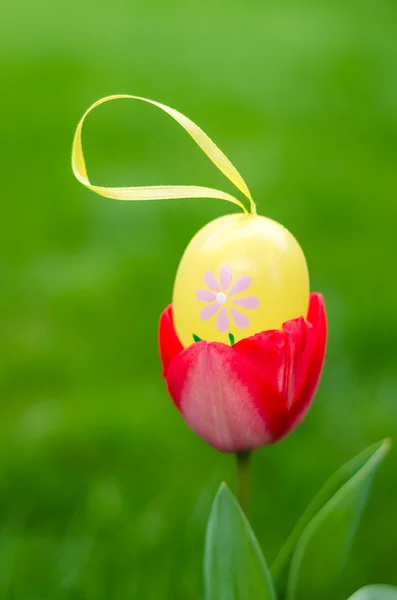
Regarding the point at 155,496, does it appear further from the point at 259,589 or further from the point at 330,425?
the point at 259,589

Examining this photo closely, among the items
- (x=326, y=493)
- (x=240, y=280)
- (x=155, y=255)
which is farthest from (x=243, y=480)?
(x=155, y=255)

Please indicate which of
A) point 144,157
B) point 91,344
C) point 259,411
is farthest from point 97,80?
point 259,411

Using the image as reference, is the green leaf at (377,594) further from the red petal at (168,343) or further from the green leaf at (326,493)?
the red petal at (168,343)

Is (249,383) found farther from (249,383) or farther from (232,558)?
(232,558)

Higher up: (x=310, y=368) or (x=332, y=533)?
(x=310, y=368)

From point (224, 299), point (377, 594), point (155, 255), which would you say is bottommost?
point (377, 594)

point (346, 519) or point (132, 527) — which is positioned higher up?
point (346, 519)

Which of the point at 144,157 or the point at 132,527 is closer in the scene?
the point at 132,527
